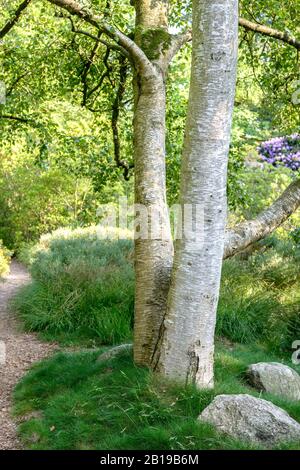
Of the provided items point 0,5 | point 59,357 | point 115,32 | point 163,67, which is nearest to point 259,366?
point 59,357

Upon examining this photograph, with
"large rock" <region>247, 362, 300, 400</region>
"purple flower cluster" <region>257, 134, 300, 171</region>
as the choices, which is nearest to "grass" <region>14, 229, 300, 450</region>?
"large rock" <region>247, 362, 300, 400</region>

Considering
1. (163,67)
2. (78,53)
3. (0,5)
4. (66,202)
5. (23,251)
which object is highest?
(0,5)

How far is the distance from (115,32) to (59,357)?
3417mm

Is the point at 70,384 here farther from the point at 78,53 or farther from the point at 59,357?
the point at 78,53

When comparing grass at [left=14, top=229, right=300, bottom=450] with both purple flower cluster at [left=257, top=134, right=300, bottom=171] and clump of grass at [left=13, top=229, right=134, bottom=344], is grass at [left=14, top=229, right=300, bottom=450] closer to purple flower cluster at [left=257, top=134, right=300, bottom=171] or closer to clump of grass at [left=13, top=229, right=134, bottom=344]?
clump of grass at [left=13, top=229, right=134, bottom=344]

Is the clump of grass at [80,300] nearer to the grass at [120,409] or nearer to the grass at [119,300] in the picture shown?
the grass at [119,300]

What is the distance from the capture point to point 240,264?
971 cm

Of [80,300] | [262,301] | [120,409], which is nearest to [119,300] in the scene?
[80,300]

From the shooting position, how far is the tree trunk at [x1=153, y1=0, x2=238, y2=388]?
406cm

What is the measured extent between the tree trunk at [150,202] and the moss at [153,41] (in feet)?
0.04

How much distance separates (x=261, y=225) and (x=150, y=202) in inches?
48.6

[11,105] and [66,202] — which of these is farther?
[66,202]

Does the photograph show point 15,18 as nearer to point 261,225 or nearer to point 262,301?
point 261,225

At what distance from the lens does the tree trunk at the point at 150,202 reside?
464 centimetres
